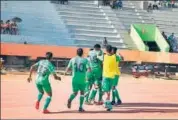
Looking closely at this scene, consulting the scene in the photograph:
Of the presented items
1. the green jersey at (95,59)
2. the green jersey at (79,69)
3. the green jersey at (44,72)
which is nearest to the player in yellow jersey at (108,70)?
the green jersey at (95,59)

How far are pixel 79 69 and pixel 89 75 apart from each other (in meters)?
1.43

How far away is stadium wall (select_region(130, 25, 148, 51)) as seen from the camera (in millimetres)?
33047

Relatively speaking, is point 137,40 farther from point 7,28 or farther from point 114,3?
point 7,28

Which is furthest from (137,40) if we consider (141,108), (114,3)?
(141,108)

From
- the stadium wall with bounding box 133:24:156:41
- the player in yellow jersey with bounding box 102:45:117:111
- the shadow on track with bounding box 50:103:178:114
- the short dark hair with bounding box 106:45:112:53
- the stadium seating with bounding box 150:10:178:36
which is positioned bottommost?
the shadow on track with bounding box 50:103:178:114

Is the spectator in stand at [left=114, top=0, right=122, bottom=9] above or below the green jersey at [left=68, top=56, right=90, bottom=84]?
above

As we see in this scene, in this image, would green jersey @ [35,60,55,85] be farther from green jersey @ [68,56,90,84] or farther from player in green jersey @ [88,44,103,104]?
player in green jersey @ [88,44,103,104]

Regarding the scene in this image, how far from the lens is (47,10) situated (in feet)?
118

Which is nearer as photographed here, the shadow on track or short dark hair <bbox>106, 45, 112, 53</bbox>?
the shadow on track

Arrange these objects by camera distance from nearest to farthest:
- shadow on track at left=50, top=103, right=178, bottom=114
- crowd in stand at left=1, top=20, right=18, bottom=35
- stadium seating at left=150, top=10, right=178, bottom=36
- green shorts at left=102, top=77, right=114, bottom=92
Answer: shadow on track at left=50, top=103, right=178, bottom=114
green shorts at left=102, top=77, right=114, bottom=92
crowd in stand at left=1, top=20, right=18, bottom=35
stadium seating at left=150, top=10, right=178, bottom=36

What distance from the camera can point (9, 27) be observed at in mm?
31250

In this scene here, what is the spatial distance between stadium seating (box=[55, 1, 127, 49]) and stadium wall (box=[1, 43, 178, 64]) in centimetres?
243

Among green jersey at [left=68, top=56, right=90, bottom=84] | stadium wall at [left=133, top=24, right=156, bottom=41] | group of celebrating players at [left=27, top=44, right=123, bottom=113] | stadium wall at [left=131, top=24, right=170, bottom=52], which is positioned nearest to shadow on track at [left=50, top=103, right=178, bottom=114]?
group of celebrating players at [left=27, top=44, right=123, bottom=113]

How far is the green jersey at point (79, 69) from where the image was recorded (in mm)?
13094
